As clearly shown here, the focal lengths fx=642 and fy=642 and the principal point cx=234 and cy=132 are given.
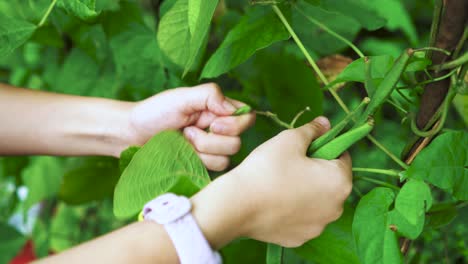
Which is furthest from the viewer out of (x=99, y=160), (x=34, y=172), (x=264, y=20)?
(x=34, y=172)

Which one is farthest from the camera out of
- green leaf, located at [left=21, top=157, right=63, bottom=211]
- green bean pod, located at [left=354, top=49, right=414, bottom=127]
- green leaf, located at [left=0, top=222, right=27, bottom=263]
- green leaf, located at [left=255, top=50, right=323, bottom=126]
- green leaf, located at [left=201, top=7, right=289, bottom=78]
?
green leaf, located at [left=21, top=157, right=63, bottom=211]

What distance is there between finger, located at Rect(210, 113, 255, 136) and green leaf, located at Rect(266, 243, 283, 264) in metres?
0.11

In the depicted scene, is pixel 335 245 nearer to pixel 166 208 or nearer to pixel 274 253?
pixel 274 253

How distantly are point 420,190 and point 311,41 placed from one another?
292 mm

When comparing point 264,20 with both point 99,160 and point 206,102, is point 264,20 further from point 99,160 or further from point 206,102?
point 99,160

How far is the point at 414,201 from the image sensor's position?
453mm

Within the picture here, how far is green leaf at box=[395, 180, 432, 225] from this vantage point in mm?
448

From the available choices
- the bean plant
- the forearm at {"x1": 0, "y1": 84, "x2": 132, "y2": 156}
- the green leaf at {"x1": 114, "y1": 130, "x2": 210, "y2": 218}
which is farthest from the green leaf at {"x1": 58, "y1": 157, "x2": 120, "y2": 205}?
the green leaf at {"x1": 114, "y1": 130, "x2": 210, "y2": 218}

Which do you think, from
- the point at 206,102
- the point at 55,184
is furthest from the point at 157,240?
the point at 55,184

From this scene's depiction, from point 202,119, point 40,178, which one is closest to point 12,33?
point 202,119

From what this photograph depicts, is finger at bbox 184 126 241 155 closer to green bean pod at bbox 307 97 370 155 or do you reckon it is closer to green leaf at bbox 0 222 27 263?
green bean pod at bbox 307 97 370 155

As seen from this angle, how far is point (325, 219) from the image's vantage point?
508 mm

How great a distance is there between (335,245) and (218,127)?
0.15 metres

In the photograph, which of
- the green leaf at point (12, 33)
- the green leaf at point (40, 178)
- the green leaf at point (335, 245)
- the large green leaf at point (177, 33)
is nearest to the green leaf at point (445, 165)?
the green leaf at point (335, 245)
